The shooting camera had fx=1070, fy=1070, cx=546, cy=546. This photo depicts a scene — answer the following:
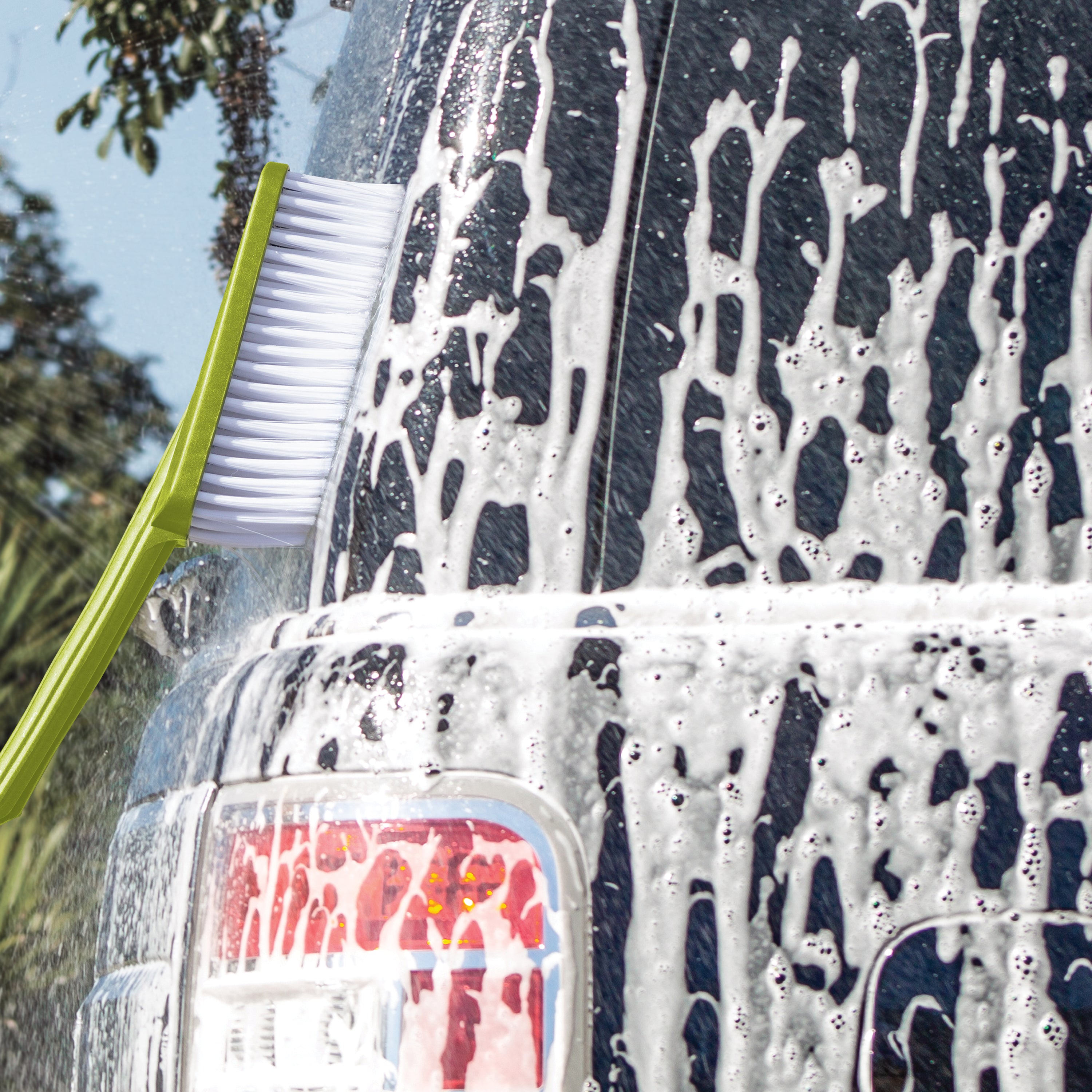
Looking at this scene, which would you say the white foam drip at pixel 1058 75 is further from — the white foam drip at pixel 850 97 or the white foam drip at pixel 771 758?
the white foam drip at pixel 771 758

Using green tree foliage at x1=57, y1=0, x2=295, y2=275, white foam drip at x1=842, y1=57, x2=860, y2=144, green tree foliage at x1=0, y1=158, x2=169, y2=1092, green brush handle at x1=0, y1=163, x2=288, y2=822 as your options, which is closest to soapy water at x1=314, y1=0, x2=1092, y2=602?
white foam drip at x1=842, y1=57, x2=860, y2=144

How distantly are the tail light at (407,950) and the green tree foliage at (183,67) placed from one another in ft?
12.9

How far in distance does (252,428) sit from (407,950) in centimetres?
67

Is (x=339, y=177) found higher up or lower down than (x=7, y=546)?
lower down

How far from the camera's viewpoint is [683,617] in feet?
2.81

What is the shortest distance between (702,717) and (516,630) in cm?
16

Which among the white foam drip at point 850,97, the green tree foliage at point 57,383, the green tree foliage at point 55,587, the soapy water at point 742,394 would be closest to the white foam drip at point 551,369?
the soapy water at point 742,394

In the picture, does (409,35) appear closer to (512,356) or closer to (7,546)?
(512,356)

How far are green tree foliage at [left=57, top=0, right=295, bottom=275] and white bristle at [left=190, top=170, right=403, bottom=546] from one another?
10.6 feet

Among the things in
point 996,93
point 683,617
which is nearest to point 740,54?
point 996,93

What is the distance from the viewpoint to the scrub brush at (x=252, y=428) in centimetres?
116

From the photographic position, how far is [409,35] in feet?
3.60

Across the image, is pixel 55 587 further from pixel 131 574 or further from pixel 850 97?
pixel 850 97

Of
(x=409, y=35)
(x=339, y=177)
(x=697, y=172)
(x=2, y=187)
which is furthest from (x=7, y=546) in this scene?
(x=697, y=172)
